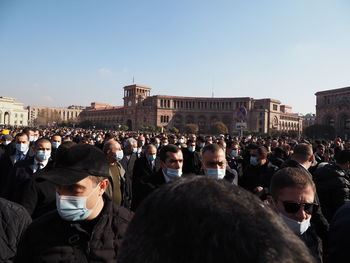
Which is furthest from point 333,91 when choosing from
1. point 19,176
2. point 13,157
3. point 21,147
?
point 19,176

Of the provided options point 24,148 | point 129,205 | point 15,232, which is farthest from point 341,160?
point 24,148

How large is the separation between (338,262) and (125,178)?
3.75 meters

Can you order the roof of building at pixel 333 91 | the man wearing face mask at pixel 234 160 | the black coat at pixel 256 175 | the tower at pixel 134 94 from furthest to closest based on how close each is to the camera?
1. the tower at pixel 134 94
2. the roof of building at pixel 333 91
3. the man wearing face mask at pixel 234 160
4. the black coat at pixel 256 175

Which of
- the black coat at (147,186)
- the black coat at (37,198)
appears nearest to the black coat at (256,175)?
the black coat at (147,186)

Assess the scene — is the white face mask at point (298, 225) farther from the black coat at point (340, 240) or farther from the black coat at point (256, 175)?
the black coat at point (256, 175)

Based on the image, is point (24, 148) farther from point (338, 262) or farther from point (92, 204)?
point (338, 262)

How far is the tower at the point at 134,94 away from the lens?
10120 cm

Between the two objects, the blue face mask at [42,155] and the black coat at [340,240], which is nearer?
the black coat at [340,240]

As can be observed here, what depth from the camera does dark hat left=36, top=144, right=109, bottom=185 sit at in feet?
7.16

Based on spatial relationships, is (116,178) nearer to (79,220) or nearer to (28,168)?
(28,168)

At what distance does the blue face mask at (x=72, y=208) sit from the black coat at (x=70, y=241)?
0.05 meters

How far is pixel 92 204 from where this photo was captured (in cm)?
224

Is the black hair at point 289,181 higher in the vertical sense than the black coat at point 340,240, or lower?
higher

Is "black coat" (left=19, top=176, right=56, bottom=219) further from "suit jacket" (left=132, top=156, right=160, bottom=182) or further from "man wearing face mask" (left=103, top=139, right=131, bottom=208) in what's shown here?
"suit jacket" (left=132, top=156, right=160, bottom=182)
